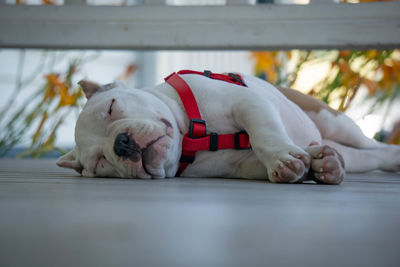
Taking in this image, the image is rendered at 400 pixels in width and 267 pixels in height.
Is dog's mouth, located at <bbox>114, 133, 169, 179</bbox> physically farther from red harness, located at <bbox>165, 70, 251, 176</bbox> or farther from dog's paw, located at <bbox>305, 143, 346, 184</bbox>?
dog's paw, located at <bbox>305, 143, 346, 184</bbox>

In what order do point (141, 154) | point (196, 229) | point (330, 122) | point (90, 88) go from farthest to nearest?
point (330, 122) → point (90, 88) → point (141, 154) → point (196, 229)

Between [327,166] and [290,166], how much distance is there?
0.09 m

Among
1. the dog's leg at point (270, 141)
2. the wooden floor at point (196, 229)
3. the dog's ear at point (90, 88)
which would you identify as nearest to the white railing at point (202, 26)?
the dog's ear at point (90, 88)

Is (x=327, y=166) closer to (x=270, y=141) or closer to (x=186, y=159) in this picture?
Result: (x=270, y=141)

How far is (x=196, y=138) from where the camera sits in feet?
4.35

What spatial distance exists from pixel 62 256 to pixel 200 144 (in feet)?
3.05

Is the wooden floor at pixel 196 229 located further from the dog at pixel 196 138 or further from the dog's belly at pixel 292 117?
the dog's belly at pixel 292 117

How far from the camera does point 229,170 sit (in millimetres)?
1372

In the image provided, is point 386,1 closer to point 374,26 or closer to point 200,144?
point 374,26

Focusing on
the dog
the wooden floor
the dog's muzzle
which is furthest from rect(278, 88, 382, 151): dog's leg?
the wooden floor

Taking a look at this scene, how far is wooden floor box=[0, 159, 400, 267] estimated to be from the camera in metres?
0.41

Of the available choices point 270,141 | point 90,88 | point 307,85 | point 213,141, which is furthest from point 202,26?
point 270,141

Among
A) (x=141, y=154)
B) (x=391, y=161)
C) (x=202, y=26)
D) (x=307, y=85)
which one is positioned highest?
(x=202, y=26)

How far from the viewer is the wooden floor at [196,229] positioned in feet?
1.34
